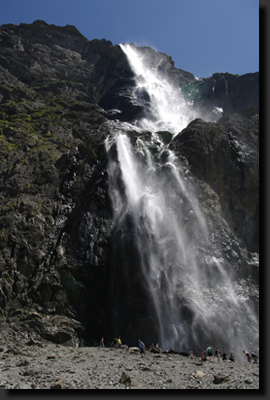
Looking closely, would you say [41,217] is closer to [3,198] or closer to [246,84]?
[3,198]

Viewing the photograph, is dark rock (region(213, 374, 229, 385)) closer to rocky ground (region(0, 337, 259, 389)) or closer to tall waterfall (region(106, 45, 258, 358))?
rocky ground (region(0, 337, 259, 389))

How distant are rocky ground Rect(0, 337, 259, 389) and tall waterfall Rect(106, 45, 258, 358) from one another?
4.43 m

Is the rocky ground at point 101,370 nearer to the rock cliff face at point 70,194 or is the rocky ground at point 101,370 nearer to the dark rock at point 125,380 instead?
the dark rock at point 125,380

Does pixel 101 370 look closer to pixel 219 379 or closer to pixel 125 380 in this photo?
pixel 125 380

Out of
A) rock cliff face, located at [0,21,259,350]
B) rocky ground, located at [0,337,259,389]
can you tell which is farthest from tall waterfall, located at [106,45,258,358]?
rocky ground, located at [0,337,259,389]

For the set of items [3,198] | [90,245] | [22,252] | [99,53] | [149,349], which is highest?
[99,53]

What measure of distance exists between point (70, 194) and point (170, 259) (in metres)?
12.2

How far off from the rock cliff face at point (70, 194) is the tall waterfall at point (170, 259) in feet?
4.40

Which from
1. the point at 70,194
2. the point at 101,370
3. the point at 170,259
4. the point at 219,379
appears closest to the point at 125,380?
the point at 101,370

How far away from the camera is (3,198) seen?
26922 millimetres

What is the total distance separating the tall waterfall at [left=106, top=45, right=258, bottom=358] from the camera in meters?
22.8

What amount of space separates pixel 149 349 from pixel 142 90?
60.0 m

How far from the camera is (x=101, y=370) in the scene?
542 inches

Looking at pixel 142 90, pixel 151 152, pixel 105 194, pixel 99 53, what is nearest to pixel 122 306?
pixel 105 194
